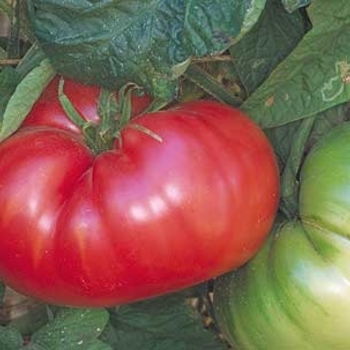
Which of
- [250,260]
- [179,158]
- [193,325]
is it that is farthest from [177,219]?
[193,325]

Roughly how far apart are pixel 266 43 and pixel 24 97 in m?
0.23

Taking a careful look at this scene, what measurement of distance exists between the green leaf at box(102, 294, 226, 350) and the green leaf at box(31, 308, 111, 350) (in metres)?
0.10

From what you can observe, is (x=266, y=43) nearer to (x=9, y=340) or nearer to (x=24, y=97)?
(x=24, y=97)

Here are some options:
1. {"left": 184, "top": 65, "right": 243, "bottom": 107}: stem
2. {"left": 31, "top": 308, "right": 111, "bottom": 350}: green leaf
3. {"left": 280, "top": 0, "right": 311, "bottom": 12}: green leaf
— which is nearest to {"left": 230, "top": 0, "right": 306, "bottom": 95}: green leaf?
{"left": 184, "top": 65, "right": 243, "bottom": 107}: stem

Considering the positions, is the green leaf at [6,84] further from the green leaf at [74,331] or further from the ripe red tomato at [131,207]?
the green leaf at [74,331]

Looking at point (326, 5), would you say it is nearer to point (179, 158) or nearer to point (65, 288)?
point (179, 158)

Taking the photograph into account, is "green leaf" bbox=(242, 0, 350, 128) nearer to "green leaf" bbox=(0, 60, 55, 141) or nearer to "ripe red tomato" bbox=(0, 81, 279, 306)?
"ripe red tomato" bbox=(0, 81, 279, 306)

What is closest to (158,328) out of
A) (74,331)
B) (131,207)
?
(74,331)

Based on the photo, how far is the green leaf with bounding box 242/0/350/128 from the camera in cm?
94

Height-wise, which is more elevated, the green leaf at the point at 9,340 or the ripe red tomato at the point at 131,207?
the ripe red tomato at the point at 131,207

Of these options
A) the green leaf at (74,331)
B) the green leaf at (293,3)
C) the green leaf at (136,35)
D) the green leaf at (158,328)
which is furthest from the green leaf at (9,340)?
the green leaf at (293,3)

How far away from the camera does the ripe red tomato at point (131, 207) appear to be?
837mm

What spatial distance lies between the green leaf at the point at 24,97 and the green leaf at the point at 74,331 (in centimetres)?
18

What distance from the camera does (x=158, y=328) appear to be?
43.2 inches
